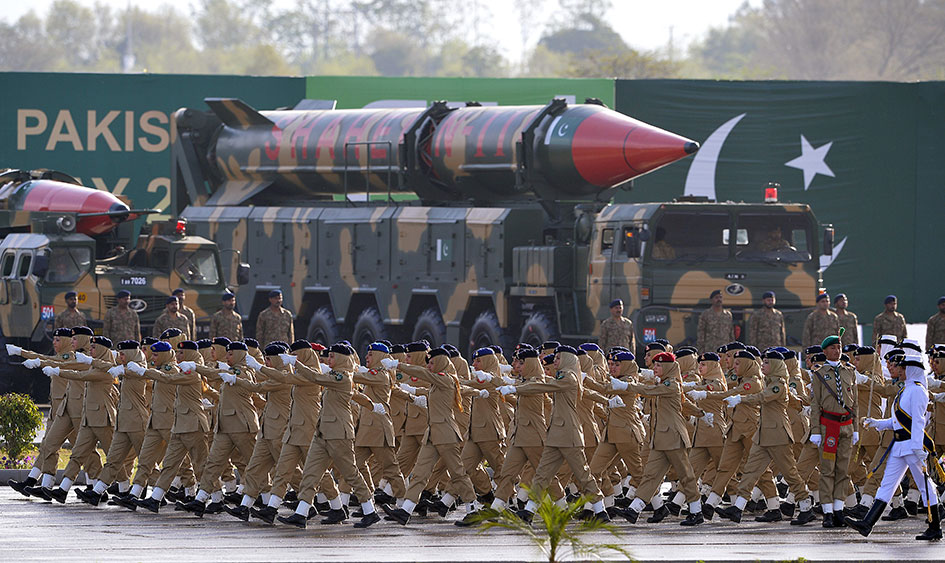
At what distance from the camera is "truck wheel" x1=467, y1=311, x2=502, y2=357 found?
2505cm

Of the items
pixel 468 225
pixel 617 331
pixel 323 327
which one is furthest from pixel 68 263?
pixel 617 331

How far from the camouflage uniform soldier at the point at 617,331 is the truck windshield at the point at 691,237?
1354 millimetres

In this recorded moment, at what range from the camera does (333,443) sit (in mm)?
14445

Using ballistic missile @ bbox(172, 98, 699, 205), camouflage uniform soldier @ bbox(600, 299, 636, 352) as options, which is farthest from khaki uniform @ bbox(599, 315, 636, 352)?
ballistic missile @ bbox(172, 98, 699, 205)

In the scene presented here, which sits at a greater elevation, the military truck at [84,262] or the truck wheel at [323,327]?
the military truck at [84,262]

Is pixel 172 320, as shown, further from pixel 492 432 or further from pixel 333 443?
pixel 333 443

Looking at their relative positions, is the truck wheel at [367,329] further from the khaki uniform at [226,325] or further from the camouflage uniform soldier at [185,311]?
the camouflage uniform soldier at [185,311]

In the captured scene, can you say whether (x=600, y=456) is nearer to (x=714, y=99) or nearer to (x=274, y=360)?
(x=274, y=360)

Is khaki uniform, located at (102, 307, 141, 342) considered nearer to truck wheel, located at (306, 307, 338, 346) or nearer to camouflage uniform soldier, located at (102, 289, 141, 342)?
camouflage uniform soldier, located at (102, 289, 141, 342)

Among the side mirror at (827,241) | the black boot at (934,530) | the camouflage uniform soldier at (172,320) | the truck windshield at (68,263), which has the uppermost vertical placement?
the side mirror at (827,241)

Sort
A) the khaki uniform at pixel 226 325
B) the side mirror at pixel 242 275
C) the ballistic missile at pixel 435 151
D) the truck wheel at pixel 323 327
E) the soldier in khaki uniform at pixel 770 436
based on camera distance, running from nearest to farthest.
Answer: the soldier in khaki uniform at pixel 770 436 < the khaki uniform at pixel 226 325 < the ballistic missile at pixel 435 151 < the side mirror at pixel 242 275 < the truck wheel at pixel 323 327

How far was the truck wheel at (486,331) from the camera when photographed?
2505cm

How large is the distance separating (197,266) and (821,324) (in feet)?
27.8

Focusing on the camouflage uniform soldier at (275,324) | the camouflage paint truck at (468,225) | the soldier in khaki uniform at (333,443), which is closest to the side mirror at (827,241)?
the camouflage paint truck at (468,225)
